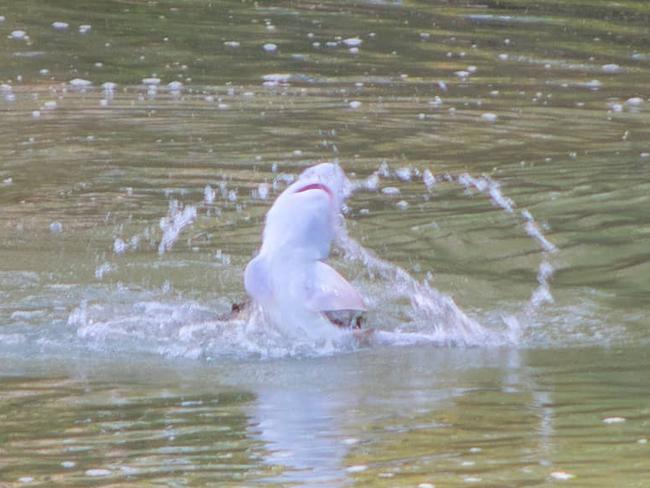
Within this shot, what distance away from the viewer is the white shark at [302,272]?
617cm

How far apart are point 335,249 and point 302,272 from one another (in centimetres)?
226

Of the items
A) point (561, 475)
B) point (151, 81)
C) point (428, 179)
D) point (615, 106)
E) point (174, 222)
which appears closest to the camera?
point (561, 475)

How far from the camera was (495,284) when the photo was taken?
778cm

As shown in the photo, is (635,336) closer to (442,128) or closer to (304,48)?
(442,128)

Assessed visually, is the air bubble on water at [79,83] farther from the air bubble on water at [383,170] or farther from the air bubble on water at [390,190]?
the air bubble on water at [390,190]

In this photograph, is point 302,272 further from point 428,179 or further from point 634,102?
point 634,102

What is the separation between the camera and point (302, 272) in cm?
620

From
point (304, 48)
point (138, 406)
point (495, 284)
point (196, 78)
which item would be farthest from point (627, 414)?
point (304, 48)

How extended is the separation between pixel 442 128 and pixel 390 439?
7.17 m

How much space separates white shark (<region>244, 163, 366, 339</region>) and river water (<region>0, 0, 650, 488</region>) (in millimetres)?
163

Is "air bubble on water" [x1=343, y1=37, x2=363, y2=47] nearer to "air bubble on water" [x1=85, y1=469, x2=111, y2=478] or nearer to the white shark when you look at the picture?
the white shark

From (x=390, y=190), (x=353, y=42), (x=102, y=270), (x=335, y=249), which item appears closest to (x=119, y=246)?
(x=102, y=270)

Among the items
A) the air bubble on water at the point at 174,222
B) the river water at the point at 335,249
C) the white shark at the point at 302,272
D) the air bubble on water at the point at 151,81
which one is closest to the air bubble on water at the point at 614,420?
the river water at the point at 335,249

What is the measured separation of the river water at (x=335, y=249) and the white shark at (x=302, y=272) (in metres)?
0.16
